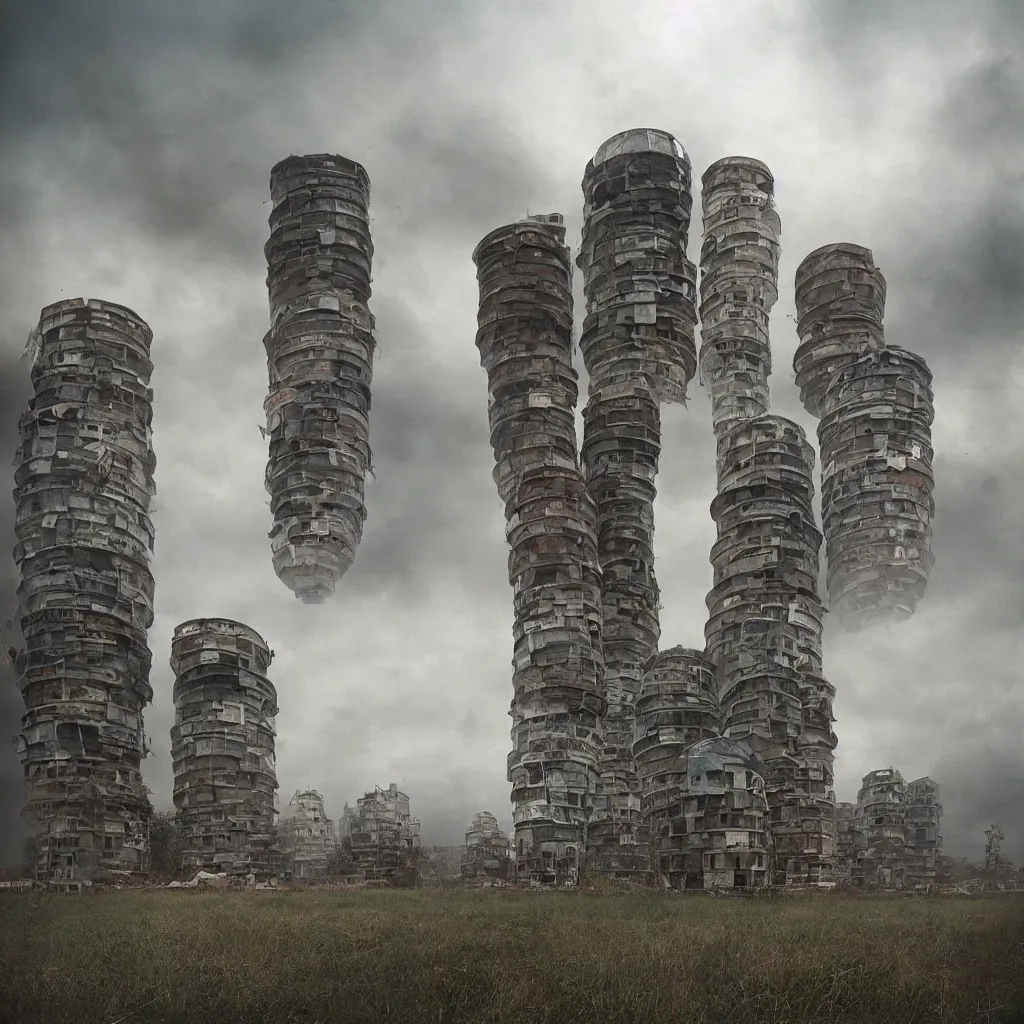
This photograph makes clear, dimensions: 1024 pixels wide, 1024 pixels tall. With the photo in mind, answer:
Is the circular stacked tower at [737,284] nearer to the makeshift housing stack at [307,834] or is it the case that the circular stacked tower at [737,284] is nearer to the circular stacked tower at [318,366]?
the circular stacked tower at [318,366]

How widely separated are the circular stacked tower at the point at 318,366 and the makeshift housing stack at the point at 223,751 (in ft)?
43.8

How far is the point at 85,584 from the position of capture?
5309cm

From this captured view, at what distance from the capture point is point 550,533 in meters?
59.3

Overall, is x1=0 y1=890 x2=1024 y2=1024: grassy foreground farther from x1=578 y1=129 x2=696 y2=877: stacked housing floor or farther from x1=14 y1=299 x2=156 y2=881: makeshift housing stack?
x1=578 y1=129 x2=696 y2=877: stacked housing floor

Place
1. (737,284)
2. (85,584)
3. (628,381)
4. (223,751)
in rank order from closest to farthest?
1. (85,584)
2. (223,751)
3. (628,381)
4. (737,284)

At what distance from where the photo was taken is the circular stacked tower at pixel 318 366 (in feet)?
228

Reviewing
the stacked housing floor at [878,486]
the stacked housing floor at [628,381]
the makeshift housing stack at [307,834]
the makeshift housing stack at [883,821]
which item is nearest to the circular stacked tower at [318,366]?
the stacked housing floor at [628,381]

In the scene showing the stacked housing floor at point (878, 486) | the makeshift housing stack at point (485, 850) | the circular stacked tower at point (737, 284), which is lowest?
the makeshift housing stack at point (485, 850)

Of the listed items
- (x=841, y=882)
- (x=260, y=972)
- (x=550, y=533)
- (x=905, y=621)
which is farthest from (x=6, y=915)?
(x=905, y=621)

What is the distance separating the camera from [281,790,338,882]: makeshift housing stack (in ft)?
268

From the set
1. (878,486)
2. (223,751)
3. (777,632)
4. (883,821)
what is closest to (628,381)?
(878,486)

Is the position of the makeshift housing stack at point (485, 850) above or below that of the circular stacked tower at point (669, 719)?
below

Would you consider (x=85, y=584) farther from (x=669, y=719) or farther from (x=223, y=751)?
(x=669, y=719)

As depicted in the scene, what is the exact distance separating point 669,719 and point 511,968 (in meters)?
33.9
